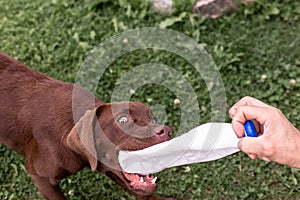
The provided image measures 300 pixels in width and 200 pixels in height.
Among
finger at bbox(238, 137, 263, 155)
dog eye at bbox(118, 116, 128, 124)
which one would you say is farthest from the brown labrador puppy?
finger at bbox(238, 137, 263, 155)

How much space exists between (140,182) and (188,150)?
42cm

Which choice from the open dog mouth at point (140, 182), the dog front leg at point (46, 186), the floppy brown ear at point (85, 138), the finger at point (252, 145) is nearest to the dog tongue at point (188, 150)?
the open dog mouth at point (140, 182)

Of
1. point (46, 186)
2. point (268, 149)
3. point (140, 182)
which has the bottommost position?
point (46, 186)

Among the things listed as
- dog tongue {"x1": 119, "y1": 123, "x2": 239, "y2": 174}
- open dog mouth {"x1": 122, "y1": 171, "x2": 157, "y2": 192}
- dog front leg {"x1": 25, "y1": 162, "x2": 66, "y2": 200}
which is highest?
dog tongue {"x1": 119, "y1": 123, "x2": 239, "y2": 174}

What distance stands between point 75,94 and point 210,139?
3.72 ft

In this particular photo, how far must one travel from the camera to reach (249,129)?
3086 millimetres

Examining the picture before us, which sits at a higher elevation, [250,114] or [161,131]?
[250,114]

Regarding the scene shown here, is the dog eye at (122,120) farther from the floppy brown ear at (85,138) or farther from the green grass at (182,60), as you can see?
the green grass at (182,60)

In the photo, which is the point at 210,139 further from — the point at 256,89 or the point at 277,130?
the point at 256,89

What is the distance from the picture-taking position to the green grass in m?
4.74

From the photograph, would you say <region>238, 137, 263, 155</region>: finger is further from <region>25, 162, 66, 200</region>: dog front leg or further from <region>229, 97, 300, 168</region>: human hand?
<region>25, 162, 66, 200</region>: dog front leg

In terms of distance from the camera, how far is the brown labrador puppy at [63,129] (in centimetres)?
373

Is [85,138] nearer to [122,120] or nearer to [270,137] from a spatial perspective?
[122,120]

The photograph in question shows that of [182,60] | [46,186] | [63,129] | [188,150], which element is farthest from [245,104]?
[182,60]
